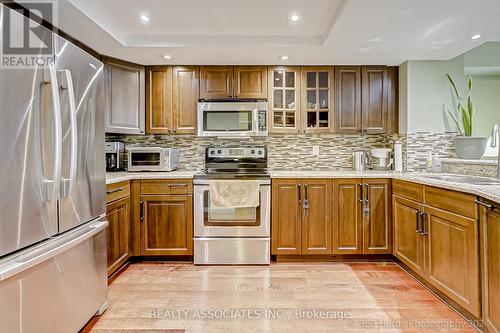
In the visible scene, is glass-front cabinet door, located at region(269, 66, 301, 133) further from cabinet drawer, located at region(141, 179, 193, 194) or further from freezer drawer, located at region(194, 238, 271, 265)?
freezer drawer, located at region(194, 238, 271, 265)

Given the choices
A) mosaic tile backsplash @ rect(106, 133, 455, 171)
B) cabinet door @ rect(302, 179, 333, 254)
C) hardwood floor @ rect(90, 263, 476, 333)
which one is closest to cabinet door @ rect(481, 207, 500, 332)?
hardwood floor @ rect(90, 263, 476, 333)

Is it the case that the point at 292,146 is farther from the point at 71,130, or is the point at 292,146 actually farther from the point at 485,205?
the point at 71,130

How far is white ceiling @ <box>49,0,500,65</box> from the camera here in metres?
2.14

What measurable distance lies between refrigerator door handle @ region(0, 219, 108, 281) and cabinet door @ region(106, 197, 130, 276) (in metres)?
0.65

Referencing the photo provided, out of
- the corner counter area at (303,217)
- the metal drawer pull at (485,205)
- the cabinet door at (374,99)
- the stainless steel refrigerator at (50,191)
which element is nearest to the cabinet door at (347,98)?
the cabinet door at (374,99)

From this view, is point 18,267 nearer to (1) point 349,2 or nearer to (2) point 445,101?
(1) point 349,2

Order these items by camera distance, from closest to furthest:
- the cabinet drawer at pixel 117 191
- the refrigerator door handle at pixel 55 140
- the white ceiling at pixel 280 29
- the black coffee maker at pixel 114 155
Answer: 1. the refrigerator door handle at pixel 55 140
2. the white ceiling at pixel 280 29
3. the cabinet drawer at pixel 117 191
4. the black coffee maker at pixel 114 155

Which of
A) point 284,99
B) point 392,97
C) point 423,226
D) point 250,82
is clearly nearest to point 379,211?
point 423,226

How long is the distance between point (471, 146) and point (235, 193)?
7.59 ft

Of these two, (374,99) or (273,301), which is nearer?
(273,301)

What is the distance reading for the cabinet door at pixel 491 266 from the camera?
1.59 m

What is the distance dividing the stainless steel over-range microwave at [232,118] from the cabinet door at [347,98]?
33.7 inches

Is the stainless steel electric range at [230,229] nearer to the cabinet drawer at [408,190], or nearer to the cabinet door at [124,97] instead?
the cabinet door at [124,97]

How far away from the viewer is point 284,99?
3.32 metres
